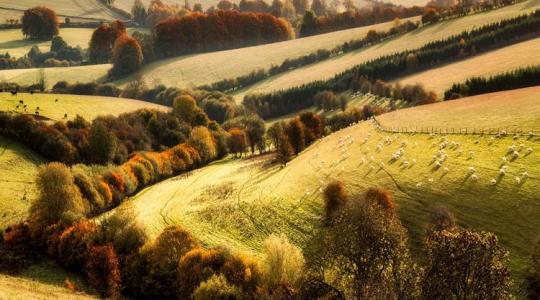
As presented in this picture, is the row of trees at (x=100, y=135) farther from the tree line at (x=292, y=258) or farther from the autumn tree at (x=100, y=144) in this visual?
the tree line at (x=292, y=258)

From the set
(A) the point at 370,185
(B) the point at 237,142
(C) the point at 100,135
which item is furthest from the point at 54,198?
(B) the point at 237,142

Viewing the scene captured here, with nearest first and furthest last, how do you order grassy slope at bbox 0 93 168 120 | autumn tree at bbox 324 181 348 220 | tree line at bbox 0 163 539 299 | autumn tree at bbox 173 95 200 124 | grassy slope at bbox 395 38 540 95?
tree line at bbox 0 163 539 299 → autumn tree at bbox 324 181 348 220 → grassy slope at bbox 395 38 540 95 → grassy slope at bbox 0 93 168 120 → autumn tree at bbox 173 95 200 124

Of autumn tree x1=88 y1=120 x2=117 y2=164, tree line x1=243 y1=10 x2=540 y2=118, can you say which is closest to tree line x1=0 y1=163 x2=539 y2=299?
autumn tree x1=88 y1=120 x2=117 y2=164

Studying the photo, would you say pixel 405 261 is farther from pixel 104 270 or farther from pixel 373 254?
pixel 104 270

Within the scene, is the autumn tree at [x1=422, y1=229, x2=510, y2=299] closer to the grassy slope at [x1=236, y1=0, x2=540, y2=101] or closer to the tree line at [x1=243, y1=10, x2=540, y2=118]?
the tree line at [x1=243, y1=10, x2=540, y2=118]

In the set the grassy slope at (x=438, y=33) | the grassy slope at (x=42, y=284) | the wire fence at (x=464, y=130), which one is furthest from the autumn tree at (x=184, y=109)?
the grassy slope at (x=42, y=284)
